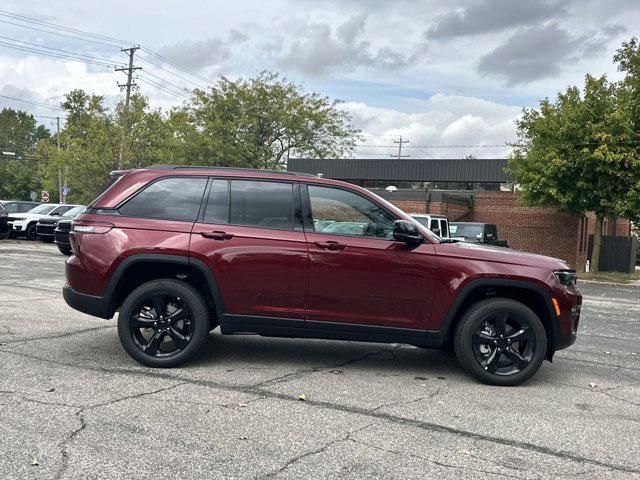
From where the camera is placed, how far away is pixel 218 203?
219 inches

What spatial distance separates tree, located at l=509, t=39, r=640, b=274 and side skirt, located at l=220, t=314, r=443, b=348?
16.9m

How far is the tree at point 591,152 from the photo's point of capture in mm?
20156

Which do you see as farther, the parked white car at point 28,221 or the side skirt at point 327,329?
the parked white car at point 28,221

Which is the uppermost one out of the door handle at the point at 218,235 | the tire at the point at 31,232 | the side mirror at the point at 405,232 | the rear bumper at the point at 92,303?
the side mirror at the point at 405,232

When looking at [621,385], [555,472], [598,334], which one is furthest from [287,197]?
[598,334]

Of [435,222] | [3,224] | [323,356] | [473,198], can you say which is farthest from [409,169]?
[323,356]

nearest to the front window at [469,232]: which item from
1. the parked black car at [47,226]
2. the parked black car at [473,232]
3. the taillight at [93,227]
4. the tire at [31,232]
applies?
the parked black car at [473,232]

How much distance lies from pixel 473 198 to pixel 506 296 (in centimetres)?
2745

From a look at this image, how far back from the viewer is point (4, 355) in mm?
5684

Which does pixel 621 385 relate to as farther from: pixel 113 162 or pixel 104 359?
pixel 113 162

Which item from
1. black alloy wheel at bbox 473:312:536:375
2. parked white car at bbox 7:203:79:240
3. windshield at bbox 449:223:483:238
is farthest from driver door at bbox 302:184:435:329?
parked white car at bbox 7:203:79:240

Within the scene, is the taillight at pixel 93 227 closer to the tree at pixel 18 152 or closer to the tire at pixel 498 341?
the tire at pixel 498 341

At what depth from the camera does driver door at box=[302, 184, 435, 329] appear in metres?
5.32

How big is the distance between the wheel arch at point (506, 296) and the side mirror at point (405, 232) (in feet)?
2.06
